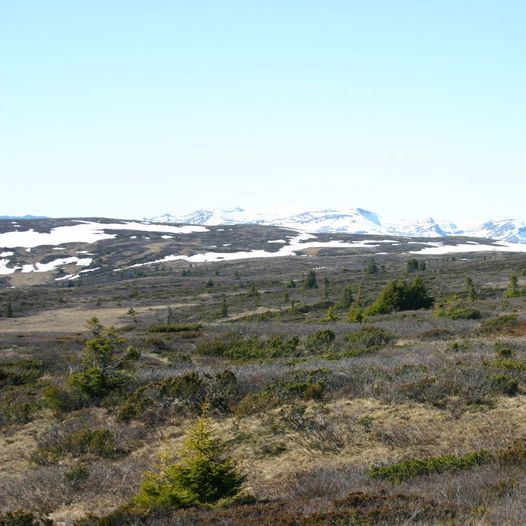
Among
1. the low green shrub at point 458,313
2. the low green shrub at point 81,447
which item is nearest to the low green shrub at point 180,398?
the low green shrub at point 81,447

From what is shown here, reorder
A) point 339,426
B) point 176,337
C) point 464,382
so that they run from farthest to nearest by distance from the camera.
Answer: point 176,337, point 464,382, point 339,426

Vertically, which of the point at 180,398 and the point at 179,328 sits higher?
the point at 180,398

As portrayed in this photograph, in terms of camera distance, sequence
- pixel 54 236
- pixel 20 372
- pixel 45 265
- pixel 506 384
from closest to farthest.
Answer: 1. pixel 506 384
2. pixel 20 372
3. pixel 45 265
4. pixel 54 236

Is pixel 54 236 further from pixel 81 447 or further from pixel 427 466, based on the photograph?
pixel 427 466

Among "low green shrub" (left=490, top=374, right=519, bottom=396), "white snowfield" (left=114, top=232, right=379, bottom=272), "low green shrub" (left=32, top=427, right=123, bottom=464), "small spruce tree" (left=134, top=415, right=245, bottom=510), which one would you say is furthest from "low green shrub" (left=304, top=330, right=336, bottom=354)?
"white snowfield" (left=114, top=232, right=379, bottom=272)

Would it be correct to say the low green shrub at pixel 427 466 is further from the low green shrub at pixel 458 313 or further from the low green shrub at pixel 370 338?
the low green shrub at pixel 458 313

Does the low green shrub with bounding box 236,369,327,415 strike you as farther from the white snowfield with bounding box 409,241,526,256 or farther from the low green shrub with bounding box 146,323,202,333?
the white snowfield with bounding box 409,241,526,256

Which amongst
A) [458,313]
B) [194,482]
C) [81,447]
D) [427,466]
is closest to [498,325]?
[458,313]

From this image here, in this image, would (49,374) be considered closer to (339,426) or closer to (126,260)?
(339,426)

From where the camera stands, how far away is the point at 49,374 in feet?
71.5

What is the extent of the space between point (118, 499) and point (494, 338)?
700 inches

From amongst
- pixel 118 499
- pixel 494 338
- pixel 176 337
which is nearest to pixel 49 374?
pixel 176 337

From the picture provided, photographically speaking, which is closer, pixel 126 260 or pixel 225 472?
pixel 225 472

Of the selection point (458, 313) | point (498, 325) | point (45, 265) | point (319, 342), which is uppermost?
point (498, 325)
